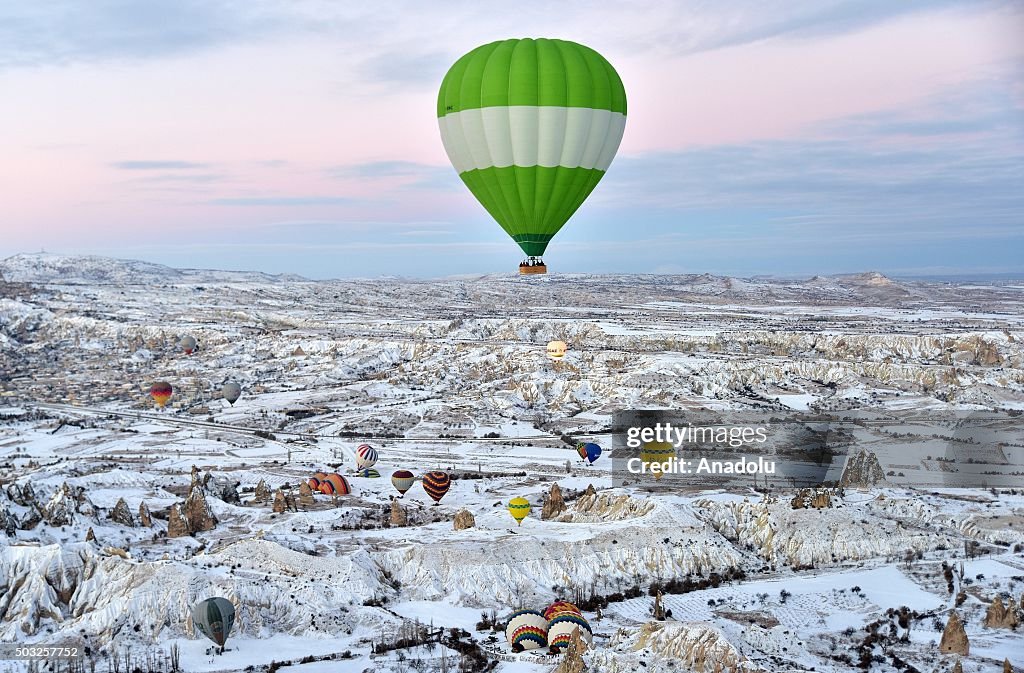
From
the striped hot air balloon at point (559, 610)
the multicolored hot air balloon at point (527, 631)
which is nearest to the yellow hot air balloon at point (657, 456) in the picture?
the striped hot air balloon at point (559, 610)

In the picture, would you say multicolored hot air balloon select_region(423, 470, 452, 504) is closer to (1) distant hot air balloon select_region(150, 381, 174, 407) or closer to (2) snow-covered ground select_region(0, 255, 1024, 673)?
(2) snow-covered ground select_region(0, 255, 1024, 673)

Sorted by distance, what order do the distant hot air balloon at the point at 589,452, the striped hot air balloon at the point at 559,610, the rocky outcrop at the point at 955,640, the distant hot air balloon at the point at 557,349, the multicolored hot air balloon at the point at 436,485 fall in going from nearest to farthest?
the rocky outcrop at the point at 955,640 < the striped hot air balloon at the point at 559,610 < the multicolored hot air balloon at the point at 436,485 < the distant hot air balloon at the point at 589,452 < the distant hot air balloon at the point at 557,349

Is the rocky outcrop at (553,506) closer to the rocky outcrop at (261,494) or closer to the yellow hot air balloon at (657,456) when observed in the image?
the yellow hot air balloon at (657,456)

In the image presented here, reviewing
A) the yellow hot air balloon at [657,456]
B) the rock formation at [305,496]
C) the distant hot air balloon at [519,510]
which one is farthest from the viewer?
the yellow hot air balloon at [657,456]

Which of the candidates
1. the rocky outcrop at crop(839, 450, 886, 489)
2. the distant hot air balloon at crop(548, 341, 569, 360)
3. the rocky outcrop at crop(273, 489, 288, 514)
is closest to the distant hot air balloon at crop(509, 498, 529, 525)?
the rocky outcrop at crop(273, 489, 288, 514)

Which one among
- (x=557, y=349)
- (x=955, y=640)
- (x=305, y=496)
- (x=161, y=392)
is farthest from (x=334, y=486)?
(x=557, y=349)

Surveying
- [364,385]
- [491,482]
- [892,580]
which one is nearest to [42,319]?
[364,385]
